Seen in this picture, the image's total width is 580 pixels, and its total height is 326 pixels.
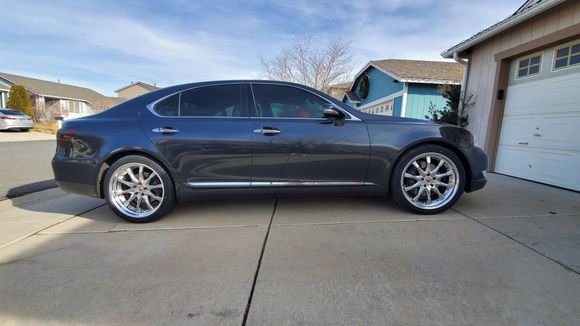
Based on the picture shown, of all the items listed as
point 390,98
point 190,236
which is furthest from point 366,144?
point 390,98

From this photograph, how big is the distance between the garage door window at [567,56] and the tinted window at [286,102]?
431 cm

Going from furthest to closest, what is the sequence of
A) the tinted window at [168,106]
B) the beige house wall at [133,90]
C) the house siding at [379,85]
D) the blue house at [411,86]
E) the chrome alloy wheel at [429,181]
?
the beige house wall at [133,90] < the house siding at [379,85] < the blue house at [411,86] < the chrome alloy wheel at [429,181] < the tinted window at [168,106]

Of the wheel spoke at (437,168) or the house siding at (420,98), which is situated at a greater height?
the house siding at (420,98)

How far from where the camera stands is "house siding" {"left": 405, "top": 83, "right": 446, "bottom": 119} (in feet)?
36.6

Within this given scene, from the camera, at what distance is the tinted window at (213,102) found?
3.00 metres

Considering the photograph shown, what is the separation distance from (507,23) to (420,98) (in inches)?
245

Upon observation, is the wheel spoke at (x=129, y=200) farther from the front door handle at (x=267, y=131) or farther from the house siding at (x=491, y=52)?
the house siding at (x=491, y=52)

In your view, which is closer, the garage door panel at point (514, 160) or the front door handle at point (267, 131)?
the front door handle at point (267, 131)

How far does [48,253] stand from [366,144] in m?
3.07

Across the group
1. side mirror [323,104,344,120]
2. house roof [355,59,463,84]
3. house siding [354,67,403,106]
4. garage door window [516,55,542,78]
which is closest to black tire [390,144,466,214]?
side mirror [323,104,344,120]

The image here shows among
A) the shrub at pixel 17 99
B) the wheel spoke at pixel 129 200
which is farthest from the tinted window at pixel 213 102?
the shrub at pixel 17 99

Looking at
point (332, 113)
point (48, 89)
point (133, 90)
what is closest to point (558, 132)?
point (332, 113)

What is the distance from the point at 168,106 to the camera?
3.00 meters

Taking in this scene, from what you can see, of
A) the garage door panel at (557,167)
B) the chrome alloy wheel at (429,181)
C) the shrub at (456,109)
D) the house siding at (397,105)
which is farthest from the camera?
the house siding at (397,105)
